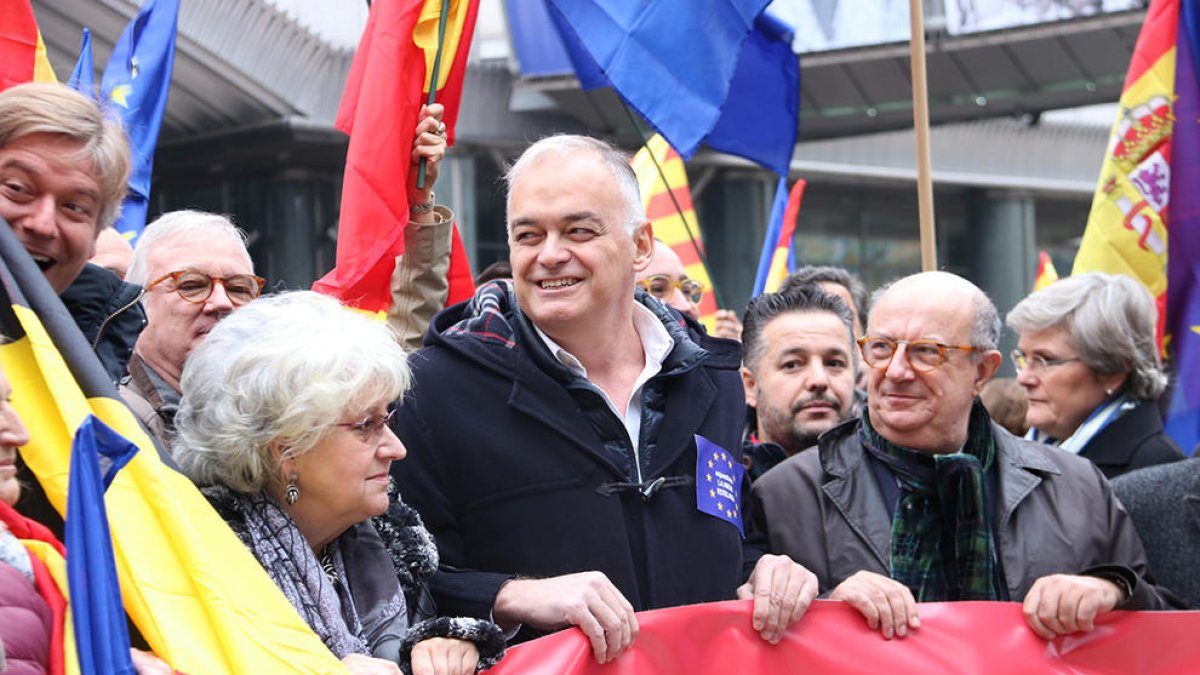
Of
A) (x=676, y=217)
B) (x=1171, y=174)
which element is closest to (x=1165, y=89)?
(x=1171, y=174)

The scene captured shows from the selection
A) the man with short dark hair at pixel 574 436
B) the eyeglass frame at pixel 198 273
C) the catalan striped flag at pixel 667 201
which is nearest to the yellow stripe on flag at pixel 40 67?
the eyeglass frame at pixel 198 273

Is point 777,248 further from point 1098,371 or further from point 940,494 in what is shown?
point 940,494

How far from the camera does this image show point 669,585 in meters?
3.46

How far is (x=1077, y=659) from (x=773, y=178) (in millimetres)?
12672

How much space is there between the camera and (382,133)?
4.33 m

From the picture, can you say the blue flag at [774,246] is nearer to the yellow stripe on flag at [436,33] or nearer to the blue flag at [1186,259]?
the blue flag at [1186,259]

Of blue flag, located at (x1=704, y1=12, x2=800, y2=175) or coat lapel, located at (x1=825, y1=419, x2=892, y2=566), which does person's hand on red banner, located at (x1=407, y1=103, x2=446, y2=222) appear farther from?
blue flag, located at (x1=704, y1=12, x2=800, y2=175)

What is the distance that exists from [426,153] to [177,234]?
753 millimetres

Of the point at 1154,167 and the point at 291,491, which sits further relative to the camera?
the point at 1154,167

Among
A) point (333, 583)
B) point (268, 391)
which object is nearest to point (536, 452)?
point (333, 583)

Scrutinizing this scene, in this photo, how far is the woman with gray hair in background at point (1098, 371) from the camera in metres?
4.80

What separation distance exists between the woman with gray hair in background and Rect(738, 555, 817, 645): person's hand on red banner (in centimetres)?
163

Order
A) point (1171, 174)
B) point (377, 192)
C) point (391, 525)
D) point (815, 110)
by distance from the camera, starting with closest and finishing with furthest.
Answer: point (391, 525) < point (377, 192) < point (1171, 174) < point (815, 110)

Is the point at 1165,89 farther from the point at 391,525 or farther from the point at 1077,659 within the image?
the point at 391,525
